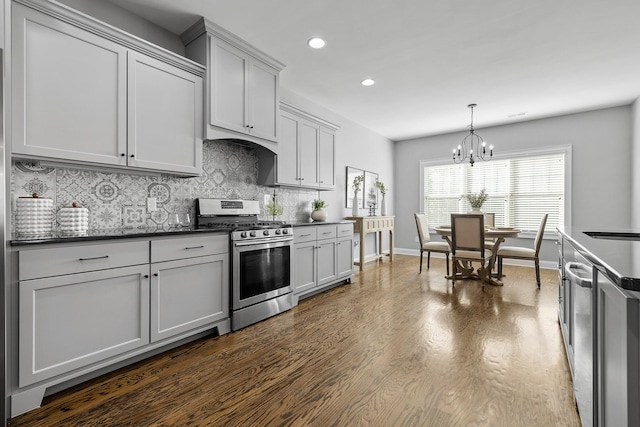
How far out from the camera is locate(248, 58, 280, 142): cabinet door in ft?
10.3

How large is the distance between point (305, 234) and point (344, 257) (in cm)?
91

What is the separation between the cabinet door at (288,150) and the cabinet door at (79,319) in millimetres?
1989

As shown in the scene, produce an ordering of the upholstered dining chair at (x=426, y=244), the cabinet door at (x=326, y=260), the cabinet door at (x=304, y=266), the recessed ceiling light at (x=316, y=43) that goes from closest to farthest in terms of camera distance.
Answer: the recessed ceiling light at (x=316, y=43) → the cabinet door at (x=304, y=266) → the cabinet door at (x=326, y=260) → the upholstered dining chair at (x=426, y=244)

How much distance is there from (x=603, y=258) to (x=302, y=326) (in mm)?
2303

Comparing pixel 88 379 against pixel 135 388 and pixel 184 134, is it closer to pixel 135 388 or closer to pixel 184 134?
pixel 135 388

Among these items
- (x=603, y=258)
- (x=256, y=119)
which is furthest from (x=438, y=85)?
(x=603, y=258)

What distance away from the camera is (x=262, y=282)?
2.97 meters

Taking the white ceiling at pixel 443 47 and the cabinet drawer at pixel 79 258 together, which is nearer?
the cabinet drawer at pixel 79 258

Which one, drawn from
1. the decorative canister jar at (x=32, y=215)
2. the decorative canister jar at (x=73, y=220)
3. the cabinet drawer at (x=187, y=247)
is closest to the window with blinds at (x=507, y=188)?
the cabinet drawer at (x=187, y=247)

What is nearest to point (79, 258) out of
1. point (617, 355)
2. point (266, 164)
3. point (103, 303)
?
point (103, 303)

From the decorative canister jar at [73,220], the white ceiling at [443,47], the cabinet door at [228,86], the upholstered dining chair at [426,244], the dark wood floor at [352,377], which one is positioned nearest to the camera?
the dark wood floor at [352,377]

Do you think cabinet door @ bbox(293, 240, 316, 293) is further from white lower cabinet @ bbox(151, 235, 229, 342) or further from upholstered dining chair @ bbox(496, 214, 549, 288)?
upholstered dining chair @ bbox(496, 214, 549, 288)

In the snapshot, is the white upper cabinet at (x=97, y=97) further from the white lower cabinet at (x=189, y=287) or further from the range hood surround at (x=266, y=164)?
the range hood surround at (x=266, y=164)

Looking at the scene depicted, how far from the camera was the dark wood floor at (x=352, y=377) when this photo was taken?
159 centimetres
